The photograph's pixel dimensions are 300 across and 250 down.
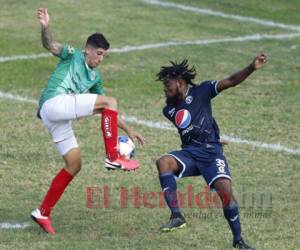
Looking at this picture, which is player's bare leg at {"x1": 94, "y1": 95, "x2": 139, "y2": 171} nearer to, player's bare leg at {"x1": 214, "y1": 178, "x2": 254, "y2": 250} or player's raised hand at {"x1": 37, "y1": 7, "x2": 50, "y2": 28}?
player's raised hand at {"x1": 37, "y1": 7, "x2": 50, "y2": 28}

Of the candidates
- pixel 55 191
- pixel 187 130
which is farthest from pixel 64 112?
pixel 187 130

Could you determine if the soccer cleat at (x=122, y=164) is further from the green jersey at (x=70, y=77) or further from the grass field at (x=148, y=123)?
the green jersey at (x=70, y=77)

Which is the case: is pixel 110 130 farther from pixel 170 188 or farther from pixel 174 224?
pixel 174 224

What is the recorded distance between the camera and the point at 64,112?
35.7 ft

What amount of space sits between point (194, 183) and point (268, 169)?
1.07 metres

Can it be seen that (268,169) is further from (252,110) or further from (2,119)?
(2,119)

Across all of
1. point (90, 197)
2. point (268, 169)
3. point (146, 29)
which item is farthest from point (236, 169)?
point (146, 29)

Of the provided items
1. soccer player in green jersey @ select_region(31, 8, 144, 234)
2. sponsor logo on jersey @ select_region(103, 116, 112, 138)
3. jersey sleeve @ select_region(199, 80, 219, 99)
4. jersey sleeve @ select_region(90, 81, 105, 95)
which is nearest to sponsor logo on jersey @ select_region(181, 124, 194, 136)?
jersey sleeve @ select_region(199, 80, 219, 99)

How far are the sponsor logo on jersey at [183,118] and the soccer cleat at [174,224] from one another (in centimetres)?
91

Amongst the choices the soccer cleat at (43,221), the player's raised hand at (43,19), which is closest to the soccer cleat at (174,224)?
the soccer cleat at (43,221)

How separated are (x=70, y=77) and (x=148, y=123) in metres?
4.50

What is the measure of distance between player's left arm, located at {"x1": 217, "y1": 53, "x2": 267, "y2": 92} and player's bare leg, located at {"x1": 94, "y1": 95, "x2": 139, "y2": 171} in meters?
1.07

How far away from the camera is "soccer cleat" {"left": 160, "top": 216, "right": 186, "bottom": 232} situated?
1092 centimetres

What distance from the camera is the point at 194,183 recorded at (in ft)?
42.5
